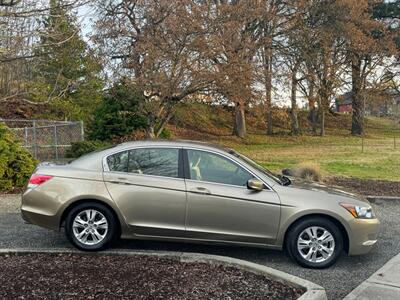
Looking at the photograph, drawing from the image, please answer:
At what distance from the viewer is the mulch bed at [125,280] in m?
3.79

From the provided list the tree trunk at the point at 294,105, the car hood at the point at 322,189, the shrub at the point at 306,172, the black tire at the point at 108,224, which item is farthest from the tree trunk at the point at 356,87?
the black tire at the point at 108,224

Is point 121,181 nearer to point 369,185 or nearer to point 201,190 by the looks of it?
point 201,190

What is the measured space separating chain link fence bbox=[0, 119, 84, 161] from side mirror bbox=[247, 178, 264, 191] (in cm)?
996

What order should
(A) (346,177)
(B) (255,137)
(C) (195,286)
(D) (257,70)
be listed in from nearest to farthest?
(C) (195,286)
(A) (346,177)
(D) (257,70)
(B) (255,137)

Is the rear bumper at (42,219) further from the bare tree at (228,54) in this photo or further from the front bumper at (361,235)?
the bare tree at (228,54)

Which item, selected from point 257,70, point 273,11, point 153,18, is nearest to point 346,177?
point 257,70

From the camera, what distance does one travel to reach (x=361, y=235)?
504cm

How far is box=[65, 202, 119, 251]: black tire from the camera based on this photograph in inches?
203

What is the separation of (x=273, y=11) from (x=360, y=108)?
42.9 ft

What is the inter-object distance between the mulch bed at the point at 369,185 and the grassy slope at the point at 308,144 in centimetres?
108

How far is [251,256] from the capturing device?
5.34m

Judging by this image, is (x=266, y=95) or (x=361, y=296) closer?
(x=361, y=296)

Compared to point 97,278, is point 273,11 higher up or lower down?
higher up

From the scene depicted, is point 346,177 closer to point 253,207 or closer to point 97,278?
point 253,207
